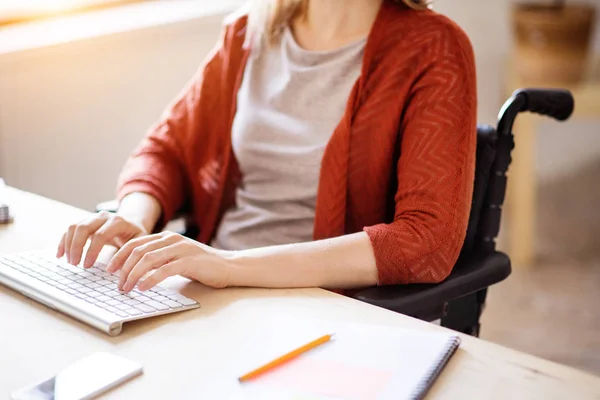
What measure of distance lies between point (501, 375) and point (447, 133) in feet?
1.52

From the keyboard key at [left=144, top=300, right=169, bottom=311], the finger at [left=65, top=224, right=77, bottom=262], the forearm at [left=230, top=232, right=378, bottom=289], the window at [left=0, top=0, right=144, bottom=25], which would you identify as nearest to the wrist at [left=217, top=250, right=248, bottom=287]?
the forearm at [left=230, top=232, right=378, bottom=289]

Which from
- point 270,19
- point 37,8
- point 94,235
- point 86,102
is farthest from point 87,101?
point 94,235

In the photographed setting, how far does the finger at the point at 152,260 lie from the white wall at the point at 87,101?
0.96 m

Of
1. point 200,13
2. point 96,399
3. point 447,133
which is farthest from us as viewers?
point 200,13

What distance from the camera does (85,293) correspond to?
3.02ft

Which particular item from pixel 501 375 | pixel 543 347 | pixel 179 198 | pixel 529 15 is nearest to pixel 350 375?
pixel 501 375

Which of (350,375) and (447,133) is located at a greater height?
(447,133)

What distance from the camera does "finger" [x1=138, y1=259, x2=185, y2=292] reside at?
3.04 ft

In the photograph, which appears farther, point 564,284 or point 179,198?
point 564,284

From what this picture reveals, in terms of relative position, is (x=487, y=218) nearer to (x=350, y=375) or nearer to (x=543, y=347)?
(x=350, y=375)

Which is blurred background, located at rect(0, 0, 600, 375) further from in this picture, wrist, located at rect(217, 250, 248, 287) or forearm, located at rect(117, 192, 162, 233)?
wrist, located at rect(217, 250, 248, 287)

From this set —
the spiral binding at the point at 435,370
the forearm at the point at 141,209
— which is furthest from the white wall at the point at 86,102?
the spiral binding at the point at 435,370

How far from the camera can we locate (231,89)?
4.82 ft

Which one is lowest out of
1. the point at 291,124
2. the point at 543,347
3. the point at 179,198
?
the point at 543,347
